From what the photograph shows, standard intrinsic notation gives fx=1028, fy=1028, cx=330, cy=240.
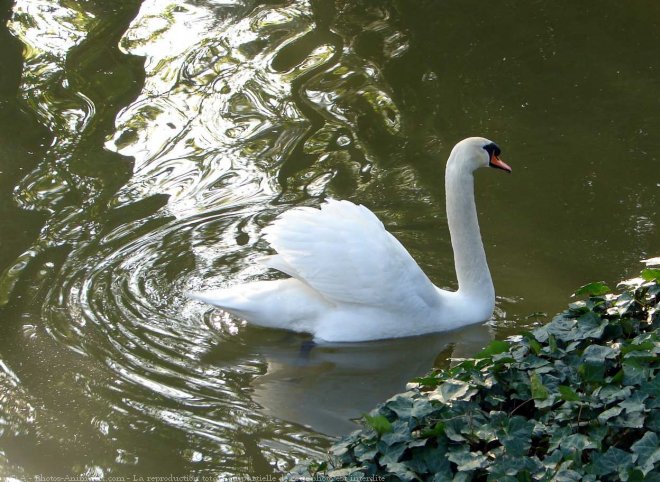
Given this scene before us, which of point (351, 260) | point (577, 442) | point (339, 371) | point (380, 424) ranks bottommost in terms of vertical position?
point (339, 371)

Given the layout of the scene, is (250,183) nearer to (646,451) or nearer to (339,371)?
(339,371)

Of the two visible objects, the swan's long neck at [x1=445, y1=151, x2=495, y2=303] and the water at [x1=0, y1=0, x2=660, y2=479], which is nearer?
the water at [x1=0, y1=0, x2=660, y2=479]

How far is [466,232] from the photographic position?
619 cm

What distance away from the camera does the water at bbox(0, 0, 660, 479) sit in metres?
5.27

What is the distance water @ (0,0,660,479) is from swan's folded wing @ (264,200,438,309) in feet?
1.12

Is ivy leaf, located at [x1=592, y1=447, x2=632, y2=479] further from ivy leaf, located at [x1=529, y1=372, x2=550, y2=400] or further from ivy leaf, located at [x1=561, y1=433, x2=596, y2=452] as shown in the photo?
ivy leaf, located at [x1=529, y1=372, x2=550, y2=400]

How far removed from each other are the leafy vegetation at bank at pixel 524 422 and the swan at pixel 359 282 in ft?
4.99

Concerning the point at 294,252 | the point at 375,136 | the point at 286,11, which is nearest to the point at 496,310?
the point at 294,252

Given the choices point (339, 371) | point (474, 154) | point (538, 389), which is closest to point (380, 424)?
point (538, 389)

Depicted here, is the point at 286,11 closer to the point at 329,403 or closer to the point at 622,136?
the point at 622,136

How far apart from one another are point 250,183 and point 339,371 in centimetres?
235

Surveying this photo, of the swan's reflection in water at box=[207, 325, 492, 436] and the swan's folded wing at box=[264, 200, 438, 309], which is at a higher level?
the swan's folded wing at box=[264, 200, 438, 309]

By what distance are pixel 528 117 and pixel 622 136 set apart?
2.60 feet

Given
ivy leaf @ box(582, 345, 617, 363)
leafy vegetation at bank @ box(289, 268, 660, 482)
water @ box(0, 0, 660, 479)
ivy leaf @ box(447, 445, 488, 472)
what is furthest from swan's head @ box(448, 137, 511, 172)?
ivy leaf @ box(447, 445, 488, 472)
